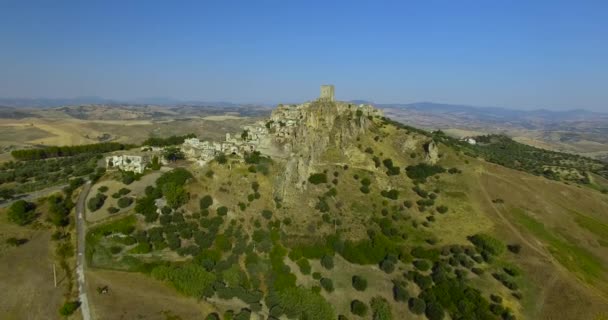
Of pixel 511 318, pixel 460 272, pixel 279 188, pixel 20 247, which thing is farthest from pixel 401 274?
pixel 20 247

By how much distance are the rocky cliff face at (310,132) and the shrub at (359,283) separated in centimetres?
2156

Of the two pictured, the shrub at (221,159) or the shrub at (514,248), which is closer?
the shrub at (514,248)

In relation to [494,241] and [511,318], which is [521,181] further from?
[511,318]

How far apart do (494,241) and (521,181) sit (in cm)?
2838

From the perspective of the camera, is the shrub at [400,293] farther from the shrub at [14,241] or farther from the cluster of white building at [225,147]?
the shrub at [14,241]

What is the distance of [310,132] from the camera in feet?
269

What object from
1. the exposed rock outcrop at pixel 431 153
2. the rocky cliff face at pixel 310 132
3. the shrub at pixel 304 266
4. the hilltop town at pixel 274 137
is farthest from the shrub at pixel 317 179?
the exposed rock outcrop at pixel 431 153

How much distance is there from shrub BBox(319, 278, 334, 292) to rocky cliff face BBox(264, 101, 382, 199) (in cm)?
1992

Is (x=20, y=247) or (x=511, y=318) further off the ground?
(x=20, y=247)

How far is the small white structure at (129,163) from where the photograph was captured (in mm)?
75812

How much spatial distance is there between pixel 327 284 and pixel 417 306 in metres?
12.0

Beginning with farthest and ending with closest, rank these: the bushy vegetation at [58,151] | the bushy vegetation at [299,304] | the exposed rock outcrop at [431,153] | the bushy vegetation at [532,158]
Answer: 1. the bushy vegetation at [532,158]
2. the bushy vegetation at [58,151]
3. the exposed rock outcrop at [431,153]
4. the bushy vegetation at [299,304]

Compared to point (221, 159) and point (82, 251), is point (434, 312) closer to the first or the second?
point (221, 159)

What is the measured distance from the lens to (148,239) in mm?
54812
